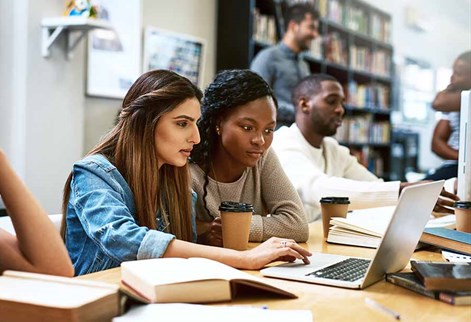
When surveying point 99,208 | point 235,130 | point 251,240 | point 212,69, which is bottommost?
point 251,240

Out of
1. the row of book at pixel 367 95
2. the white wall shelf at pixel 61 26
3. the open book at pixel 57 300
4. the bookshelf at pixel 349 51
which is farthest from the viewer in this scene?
the row of book at pixel 367 95

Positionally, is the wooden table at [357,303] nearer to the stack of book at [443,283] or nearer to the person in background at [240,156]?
the stack of book at [443,283]

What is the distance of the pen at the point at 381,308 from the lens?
0.92 m

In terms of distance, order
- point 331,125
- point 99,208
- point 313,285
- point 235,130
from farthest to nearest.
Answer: point 331,125 < point 235,130 < point 99,208 < point 313,285

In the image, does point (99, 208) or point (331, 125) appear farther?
point (331, 125)

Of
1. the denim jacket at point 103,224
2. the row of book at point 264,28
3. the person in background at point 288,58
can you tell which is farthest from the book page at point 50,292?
the row of book at point 264,28

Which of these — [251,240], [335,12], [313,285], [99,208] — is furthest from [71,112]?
[335,12]

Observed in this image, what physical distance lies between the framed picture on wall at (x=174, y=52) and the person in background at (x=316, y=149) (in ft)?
4.43

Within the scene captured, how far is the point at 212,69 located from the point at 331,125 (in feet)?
6.57

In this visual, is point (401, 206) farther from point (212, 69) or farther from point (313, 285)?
point (212, 69)

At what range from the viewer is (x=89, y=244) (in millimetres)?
1404

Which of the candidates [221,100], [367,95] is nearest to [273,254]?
[221,100]

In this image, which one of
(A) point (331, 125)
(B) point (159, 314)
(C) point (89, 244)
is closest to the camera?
(B) point (159, 314)

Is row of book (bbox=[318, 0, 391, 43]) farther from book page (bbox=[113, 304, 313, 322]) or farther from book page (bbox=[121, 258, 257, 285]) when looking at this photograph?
book page (bbox=[113, 304, 313, 322])
